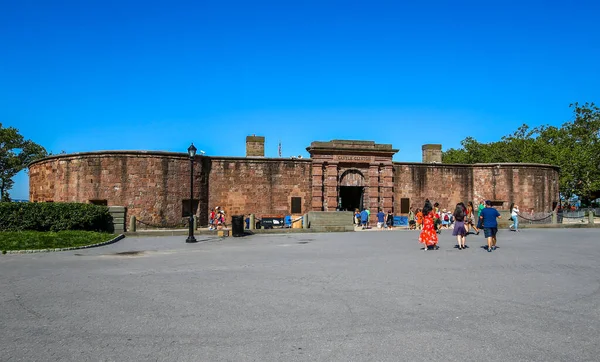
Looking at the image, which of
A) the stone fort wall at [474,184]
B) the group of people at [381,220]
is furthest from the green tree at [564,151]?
the group of people at [381,220]

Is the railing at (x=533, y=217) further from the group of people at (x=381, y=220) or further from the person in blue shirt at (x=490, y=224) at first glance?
the person in blue shirt at (x=490, y=224)

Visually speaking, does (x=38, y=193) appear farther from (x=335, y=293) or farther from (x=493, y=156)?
(x=493, y=156)

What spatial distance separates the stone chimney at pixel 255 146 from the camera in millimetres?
31938

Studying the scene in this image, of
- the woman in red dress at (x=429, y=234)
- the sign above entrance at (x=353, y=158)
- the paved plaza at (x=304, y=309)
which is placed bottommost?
the paved plaza at (x=304, y=309)

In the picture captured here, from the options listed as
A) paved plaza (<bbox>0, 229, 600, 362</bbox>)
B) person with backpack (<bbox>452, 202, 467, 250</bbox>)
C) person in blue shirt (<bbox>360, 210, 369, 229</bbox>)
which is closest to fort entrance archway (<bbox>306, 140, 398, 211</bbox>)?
person in blue shirt (<bbox>360, 210, 369, 229</bbox>)

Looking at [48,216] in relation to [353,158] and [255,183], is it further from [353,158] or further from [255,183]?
[353,158]

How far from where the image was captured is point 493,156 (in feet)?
198

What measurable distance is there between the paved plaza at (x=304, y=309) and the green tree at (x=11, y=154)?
48.9m

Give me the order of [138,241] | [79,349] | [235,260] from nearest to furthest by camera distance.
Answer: [79,349]
[235,260]
[138,241]

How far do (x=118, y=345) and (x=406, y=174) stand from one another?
29.2 meters

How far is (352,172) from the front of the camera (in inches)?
1266

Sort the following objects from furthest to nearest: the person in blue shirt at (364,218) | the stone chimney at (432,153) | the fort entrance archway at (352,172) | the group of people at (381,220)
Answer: the stone chimney at (432,153) < the fort entrance archway at (352,172) < the person in blue shirt at (364,218) < the group of people at (381,220)

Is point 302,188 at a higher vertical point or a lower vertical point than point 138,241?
higher

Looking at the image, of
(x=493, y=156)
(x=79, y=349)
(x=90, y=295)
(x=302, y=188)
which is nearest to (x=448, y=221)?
(x=302, y=188)
